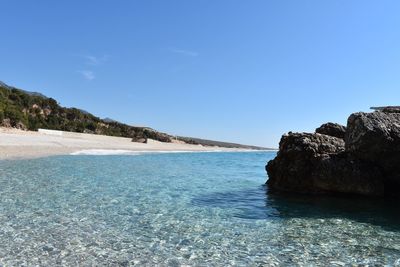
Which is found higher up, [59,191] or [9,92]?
[9,92]

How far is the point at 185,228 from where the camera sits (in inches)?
375

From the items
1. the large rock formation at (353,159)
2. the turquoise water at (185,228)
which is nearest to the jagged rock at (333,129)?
the large rock formation at (353,159)

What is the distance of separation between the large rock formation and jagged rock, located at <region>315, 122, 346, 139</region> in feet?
7.15

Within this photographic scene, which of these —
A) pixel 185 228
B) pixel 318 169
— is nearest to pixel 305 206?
pixel 318 169

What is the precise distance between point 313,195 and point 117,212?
7977 millimetres

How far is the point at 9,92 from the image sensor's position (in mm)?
70062

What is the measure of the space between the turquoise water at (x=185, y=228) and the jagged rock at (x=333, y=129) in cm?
489

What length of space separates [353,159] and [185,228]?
7963 mm

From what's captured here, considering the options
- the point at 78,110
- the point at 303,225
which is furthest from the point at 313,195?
the point at 78,110

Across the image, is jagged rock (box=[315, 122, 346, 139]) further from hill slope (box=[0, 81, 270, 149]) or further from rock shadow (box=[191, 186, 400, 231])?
hill slope (box=[0, 81, 270, 149])

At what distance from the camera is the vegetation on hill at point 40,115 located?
5431 cm

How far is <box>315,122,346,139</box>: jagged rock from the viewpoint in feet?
60.4

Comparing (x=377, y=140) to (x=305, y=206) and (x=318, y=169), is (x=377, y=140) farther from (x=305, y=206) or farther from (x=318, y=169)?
(x=305, y=206)

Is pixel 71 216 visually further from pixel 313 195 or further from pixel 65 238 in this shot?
pixel 313 195
